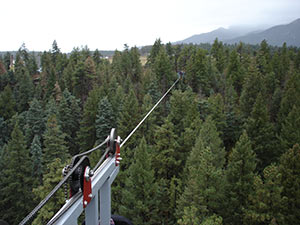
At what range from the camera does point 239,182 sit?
56.8 feet

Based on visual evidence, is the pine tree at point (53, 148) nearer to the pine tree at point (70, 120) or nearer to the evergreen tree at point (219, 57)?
the pine tree at point (70, 120)

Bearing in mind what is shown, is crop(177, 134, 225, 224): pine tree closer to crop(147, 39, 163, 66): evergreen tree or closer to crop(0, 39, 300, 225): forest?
crop(0, 39, 300, 225): forest

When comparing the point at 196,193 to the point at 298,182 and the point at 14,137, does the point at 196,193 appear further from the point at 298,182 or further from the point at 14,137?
the point at 14,137

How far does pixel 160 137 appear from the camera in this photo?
2200 cm

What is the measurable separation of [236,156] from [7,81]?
56703mm

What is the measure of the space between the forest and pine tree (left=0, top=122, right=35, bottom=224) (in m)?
0.10

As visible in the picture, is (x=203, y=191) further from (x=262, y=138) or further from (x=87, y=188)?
(x=87, y=188)

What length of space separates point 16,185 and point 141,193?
1476cm

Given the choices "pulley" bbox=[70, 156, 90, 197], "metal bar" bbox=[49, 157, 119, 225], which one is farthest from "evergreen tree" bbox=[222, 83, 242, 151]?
"pulley" bbox=[70, 156, 90, 197]

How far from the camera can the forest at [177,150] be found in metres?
16.4

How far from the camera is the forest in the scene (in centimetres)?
1644

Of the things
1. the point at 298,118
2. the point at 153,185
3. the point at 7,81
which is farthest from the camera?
the point at 7,81

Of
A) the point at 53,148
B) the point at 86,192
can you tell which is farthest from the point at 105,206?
the point at 53,148

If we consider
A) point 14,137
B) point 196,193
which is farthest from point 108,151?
point 14,137
